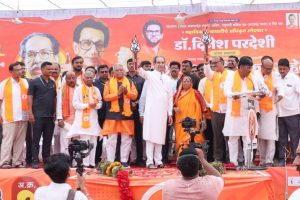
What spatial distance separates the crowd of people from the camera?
668cm

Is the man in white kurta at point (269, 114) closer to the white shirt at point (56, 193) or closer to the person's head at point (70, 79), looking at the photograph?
the person's head at point (70, 79)

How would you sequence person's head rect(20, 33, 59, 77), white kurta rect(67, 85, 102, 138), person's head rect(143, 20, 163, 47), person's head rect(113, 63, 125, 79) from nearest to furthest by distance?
white kurta rect(67, 85, 102, 138) < person's head rect(113, 63, 125, 79) < person's head rect(143, 20, 163, 47) < person's head rect(20, 33, 59, 77)

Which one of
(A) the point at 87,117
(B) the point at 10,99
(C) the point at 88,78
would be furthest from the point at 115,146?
(B) the point at 10,99

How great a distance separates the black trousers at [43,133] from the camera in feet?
22.5

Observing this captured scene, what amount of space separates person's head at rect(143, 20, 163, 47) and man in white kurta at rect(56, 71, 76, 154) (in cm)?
299

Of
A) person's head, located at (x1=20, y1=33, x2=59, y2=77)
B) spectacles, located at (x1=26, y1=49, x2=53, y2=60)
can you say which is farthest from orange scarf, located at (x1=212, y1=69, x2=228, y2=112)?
spectacles, located at (x1=26, y1=49, x2=53, y2=60)

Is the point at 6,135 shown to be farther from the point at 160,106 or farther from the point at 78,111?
the point at 160,106

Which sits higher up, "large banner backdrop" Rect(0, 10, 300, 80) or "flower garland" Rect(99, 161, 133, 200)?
"large banner backdrop" Rect(0, 10, 300, 80)

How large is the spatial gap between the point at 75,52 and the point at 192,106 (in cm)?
382

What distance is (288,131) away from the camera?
6.79m

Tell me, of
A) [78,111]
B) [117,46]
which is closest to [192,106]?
[78,111]

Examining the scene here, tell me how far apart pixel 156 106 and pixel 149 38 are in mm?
3151

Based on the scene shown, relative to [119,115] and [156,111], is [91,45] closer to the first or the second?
[119,115]

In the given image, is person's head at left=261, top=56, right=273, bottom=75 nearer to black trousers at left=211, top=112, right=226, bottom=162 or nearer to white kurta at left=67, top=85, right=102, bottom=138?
black trousers at left=211, top=112, right=226, bottom=162
